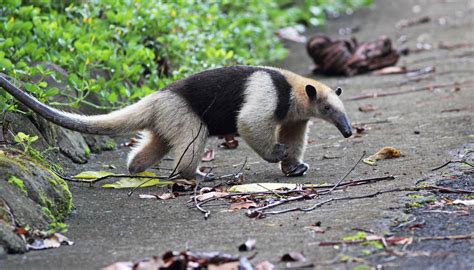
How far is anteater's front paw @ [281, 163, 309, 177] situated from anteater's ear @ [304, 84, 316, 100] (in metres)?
0.55

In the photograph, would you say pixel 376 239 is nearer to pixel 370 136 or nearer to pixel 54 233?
pixel 54 233

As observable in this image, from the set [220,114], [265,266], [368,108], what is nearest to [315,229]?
[265,266]

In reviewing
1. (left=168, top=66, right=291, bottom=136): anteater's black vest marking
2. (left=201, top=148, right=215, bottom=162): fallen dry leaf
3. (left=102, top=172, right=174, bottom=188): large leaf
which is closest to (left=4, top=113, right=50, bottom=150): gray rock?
(left=102, top=172, right=174, bottom=188): large leaf

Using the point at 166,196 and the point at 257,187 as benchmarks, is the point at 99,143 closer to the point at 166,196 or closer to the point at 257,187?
the point at 166,196

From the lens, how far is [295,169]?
20.2 ft

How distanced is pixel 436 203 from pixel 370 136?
2.75 metres

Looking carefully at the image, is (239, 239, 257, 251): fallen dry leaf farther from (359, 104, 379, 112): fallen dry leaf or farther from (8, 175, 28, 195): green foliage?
(359, 104, 379, 112): fallen dry leaf

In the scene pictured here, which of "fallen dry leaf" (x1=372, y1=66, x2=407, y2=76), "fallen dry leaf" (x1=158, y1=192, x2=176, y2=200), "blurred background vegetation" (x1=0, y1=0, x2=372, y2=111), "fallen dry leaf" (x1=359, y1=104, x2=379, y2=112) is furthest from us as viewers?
"fallen dry leaf" (x1=372, y1=66, x2=407, y2=76)

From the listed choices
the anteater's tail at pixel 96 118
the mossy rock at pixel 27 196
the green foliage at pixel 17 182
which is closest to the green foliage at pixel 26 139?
the mossy rock at pixel 27 196

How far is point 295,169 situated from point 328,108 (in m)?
0.68

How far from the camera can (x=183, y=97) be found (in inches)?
243

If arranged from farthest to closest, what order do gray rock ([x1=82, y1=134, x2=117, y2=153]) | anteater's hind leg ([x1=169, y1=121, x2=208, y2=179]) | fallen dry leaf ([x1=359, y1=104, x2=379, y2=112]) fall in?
fallen dry leaf ([x1=359, y1=104, x2=379, y2=112]), gray rock ([x1=82, y1=134, x2=117, y2=153]), anteater's hind leg ([x1=169, y1=121, x2=208, y2=179])

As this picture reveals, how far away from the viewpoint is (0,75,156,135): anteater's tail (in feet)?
17.8

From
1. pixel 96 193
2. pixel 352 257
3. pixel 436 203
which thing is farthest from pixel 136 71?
pixel 352 257
